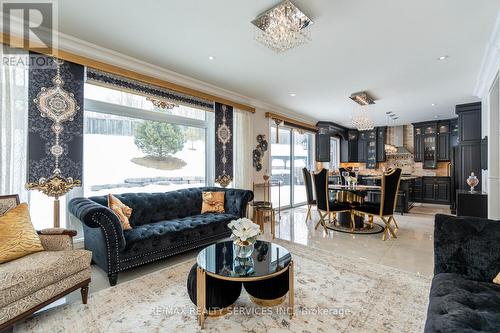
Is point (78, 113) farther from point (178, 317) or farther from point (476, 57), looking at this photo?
point (476, 57)

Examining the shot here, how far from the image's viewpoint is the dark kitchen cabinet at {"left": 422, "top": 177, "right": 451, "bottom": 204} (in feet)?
23.4

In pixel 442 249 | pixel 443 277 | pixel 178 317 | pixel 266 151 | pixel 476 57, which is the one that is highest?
pixel 476 57

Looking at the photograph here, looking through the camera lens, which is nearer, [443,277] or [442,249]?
[443,277]

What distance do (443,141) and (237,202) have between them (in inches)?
288

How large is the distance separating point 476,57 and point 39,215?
5.79m

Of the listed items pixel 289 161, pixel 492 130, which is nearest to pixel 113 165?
pixel 289 161

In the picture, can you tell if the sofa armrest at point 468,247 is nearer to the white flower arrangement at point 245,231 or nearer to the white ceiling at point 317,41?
the white flower arrangement at point 245,231

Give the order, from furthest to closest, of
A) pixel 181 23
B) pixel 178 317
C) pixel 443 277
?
pixel 181 23 → pixel 178 317 → pixel 443 277

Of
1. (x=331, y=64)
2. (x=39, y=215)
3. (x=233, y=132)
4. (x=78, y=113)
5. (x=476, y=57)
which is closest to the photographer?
(x=39, y=215)

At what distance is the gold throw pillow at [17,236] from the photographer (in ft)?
6.11

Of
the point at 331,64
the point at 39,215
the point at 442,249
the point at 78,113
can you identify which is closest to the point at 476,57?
the point at 331,64

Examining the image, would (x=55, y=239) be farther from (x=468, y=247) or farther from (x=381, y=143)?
(x=381, y=143)

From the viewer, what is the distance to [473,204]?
3.86 m

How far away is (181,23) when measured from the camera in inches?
95.4
